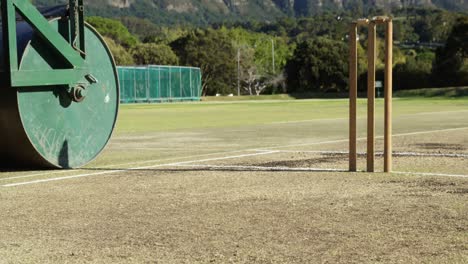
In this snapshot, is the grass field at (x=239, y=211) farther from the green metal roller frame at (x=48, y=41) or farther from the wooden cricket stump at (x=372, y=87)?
the green metal roller frame at (x=48, y=41)

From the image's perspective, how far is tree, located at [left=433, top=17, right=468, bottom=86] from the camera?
96.7 metres

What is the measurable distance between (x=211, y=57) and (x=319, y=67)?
17291 mm

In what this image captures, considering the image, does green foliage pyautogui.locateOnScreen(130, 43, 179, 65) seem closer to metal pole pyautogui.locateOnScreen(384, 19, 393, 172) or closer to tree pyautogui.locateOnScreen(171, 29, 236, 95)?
tree pyautogui.locateOnScreen(171, 29, 236, 95)

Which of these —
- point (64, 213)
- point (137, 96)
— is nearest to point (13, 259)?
point (64, 213)

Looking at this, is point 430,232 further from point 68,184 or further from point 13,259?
point 68,184

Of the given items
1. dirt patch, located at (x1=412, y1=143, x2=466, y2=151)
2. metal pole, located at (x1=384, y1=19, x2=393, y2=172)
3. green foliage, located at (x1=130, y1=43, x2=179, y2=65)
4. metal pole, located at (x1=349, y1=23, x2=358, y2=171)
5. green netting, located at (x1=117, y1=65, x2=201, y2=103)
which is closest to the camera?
metal pole, located at (x1=384, y1=19, x2=393, y2=172)

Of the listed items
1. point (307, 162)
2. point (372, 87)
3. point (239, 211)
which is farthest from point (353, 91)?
point (239, 211)

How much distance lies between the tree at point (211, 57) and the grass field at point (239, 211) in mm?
101309

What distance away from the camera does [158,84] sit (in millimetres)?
80000

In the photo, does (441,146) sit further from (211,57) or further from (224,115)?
(211,57)

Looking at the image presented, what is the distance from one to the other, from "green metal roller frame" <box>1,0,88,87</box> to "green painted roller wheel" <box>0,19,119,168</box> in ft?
0.61

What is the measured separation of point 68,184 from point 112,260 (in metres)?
5.09

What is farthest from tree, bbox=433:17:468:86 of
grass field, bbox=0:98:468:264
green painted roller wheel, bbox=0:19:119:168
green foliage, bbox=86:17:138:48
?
green painted roller wheel, bbox=0:19:119:168

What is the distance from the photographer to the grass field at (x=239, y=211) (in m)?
7.21
